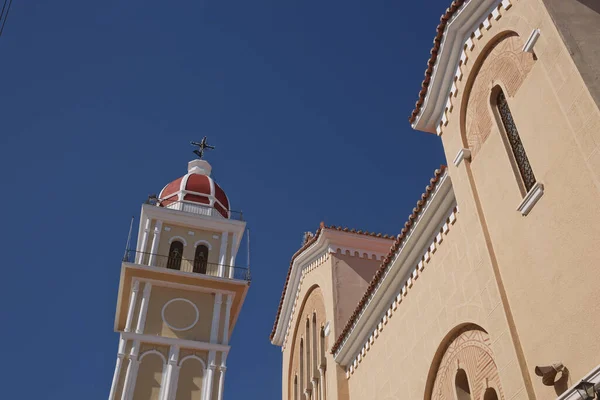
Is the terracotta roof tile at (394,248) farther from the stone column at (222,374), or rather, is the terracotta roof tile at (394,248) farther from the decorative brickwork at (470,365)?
the stone column at (222,374)

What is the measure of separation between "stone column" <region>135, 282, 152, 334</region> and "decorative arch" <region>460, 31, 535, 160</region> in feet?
48.9

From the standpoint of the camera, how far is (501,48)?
25.3 feet

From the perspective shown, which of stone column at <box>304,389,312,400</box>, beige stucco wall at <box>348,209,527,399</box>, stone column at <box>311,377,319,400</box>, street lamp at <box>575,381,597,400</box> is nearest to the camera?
street lamp at <box>575,381,597,400</box>

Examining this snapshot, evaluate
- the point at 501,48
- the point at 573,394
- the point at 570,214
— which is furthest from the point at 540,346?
the point at 501,48

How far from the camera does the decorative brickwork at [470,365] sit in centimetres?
787

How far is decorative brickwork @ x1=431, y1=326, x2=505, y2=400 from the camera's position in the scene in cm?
787

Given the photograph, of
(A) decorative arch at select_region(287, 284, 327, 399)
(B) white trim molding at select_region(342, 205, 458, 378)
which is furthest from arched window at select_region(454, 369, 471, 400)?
(A) decorative arch at select_region(287, 284, 327, 399)

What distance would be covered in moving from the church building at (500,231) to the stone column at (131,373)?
29.0 feet

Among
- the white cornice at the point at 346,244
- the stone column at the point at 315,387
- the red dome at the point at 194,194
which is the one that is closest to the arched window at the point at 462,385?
the stone column at the point at 315,387

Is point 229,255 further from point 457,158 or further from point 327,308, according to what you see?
point 457,158

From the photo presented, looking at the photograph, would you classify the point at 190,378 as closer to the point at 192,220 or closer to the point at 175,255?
the point at 175,255

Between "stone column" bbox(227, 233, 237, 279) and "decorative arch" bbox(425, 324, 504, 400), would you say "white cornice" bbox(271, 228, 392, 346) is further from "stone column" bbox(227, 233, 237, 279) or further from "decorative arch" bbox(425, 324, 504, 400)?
"stone column" bbox(227, 233, 237, 279)

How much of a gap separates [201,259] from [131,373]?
18.4 ft

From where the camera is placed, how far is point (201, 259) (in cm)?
2358
